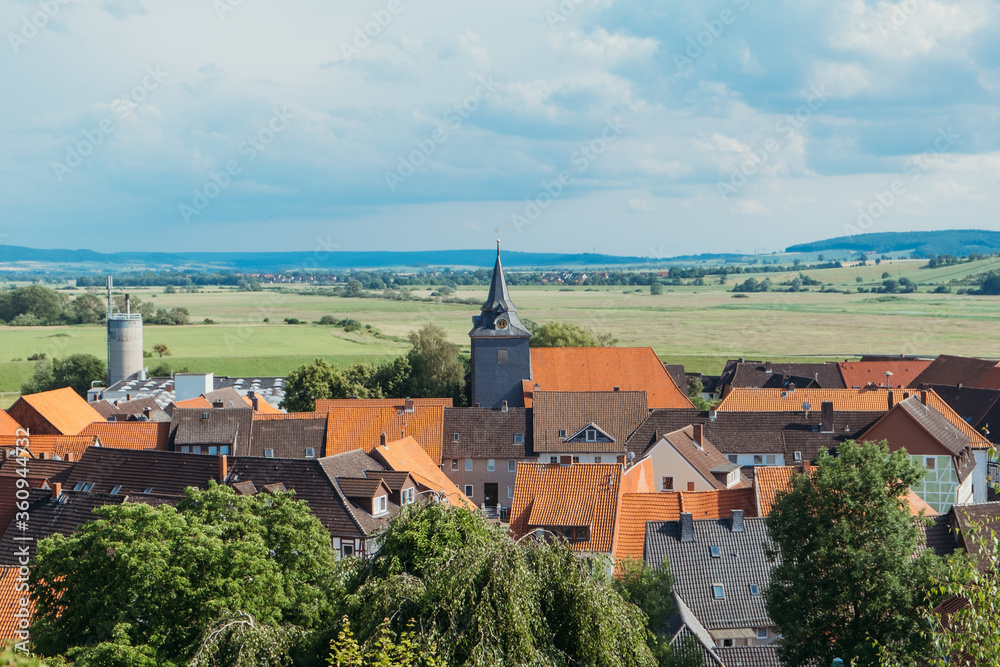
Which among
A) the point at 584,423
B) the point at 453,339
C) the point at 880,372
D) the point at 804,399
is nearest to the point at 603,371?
the point at 804,399

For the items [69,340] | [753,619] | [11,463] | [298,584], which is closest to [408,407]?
[11,463]

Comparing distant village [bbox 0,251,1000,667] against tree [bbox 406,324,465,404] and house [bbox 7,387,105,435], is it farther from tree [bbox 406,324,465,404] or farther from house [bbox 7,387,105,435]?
tree [bbox 406,324,465,404]

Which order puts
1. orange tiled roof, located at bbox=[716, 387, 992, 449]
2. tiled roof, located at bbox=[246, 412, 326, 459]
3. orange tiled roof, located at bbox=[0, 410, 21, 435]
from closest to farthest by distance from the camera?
1. tiled roof, located at bbox=[246, 412, 326, 459]
2. orange tiled roof, located at bbox=[0, 410, 21, 435]
3. orange tiled roof, located at bbox=[716, 387, 992, 449]

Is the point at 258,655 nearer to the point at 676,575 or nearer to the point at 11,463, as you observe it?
the point at 676,575

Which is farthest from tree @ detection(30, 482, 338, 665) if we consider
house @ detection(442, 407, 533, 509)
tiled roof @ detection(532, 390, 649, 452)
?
tiled roof @ detection(532, 390, 649, 452)

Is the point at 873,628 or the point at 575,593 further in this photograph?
the point at 873,628

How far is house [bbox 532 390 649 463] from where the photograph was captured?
5734cm

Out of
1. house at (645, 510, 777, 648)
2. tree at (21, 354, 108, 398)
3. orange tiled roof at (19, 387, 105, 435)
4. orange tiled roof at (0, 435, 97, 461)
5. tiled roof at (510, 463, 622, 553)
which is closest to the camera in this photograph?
house at (645, 510, 777, 648)

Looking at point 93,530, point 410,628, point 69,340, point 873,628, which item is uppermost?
point 410,628

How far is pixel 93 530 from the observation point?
23234 mm

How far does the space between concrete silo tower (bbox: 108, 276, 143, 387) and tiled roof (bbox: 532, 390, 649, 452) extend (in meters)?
58.7

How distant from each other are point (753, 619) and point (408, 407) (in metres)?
30.9

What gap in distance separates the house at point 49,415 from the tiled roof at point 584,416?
26493 mm

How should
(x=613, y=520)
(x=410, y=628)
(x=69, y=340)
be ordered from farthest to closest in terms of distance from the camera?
(x=69, y=340)
(x=613, y=520)
(x=410, y=628)
